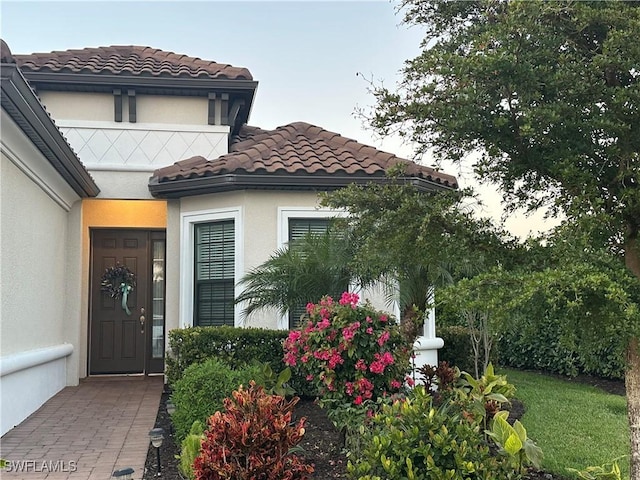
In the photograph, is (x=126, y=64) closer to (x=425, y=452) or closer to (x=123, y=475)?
(x=123, y=475)

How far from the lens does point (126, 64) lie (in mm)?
10727

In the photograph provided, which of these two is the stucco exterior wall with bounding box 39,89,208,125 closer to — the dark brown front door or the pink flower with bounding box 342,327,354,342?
the dark brown front door

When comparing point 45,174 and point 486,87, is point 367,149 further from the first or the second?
point 486,87

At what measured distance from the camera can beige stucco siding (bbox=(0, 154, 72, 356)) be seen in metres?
6.79

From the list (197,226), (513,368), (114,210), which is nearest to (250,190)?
(197,226)

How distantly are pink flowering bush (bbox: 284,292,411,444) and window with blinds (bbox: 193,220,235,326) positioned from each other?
3812mm

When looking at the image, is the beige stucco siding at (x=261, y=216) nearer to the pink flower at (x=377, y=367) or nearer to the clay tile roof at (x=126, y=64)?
the clay tile roof at (x=126, y=64)

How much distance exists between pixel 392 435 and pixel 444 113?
2366 millimetres

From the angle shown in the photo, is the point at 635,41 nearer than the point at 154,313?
Yes

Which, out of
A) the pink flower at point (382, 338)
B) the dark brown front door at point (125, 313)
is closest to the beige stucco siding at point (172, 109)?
the dark brown front door at point (125, 313)

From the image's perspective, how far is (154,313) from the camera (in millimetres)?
11336

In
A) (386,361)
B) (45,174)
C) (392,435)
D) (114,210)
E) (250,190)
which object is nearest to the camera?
(392,435)

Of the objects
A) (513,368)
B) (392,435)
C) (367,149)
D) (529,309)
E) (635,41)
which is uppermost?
(367,149)

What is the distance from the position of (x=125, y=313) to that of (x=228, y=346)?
3751mm
